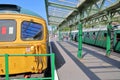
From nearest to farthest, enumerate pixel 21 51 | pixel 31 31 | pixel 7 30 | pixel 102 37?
1. pixel 21 51
2. pixel 7 30
3. pixel 31 31
4. pixel 102 37

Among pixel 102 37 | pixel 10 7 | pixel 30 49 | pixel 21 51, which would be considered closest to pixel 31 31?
pixel 30 49

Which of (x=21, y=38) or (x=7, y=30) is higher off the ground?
(x=7, y=30)

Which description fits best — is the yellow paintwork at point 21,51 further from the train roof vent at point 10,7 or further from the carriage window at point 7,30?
the train roof vent at point 10,7

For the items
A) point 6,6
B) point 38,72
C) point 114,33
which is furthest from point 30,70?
point 114,33

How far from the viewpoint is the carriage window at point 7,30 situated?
866 centimetres

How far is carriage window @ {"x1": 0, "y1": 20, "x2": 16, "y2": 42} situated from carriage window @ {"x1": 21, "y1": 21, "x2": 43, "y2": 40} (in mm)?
310

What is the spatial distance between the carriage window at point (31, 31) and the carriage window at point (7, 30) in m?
0.31

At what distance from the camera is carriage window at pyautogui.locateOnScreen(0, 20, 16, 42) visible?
8664 mm

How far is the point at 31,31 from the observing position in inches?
360

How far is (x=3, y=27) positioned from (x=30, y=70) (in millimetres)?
1592

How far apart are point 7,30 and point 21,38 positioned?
1.69ft

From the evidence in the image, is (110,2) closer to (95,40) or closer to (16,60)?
(16,60)

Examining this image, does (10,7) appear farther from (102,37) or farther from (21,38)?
(102,37)

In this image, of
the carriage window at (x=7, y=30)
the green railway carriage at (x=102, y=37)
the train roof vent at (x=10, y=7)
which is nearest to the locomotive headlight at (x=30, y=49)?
the carriage window at (x=7, y=30)
